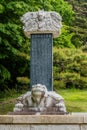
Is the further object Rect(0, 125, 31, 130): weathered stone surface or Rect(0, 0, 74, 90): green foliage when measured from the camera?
Rect(0, 0, 74, 90): green foliage

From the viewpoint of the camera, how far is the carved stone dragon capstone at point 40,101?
10.6 m

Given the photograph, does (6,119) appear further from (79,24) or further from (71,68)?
(79,24)

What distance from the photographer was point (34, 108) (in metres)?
10.8

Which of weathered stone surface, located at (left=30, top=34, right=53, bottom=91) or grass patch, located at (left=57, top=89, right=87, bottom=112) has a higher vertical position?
weathered stone surface, located at (left=30, top=34, right=53, bottom=91)

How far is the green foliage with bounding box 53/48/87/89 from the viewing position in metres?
21.4

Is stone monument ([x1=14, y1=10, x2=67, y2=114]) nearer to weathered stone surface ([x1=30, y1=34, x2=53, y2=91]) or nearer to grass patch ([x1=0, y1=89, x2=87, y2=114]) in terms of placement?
weathered stone surface ([x1=30, y1=34, x2=53, y2=91])

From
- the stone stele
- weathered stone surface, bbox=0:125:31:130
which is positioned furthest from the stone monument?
weathered stone surface, bbox=0:125:31:130

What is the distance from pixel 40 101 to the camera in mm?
10766

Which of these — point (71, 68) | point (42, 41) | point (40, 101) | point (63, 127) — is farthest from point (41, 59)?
point (71, 68)

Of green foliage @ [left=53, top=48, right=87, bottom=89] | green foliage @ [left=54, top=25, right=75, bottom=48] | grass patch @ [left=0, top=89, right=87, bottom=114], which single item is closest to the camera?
grass patch @ [left=0, top=89, right=87, bottom=114]

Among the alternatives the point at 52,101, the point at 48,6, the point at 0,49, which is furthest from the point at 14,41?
the point at 52,101

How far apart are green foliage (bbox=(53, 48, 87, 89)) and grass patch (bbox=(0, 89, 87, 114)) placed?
426mm

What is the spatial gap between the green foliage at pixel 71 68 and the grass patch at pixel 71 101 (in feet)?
1.40

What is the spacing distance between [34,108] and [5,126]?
1.64m
